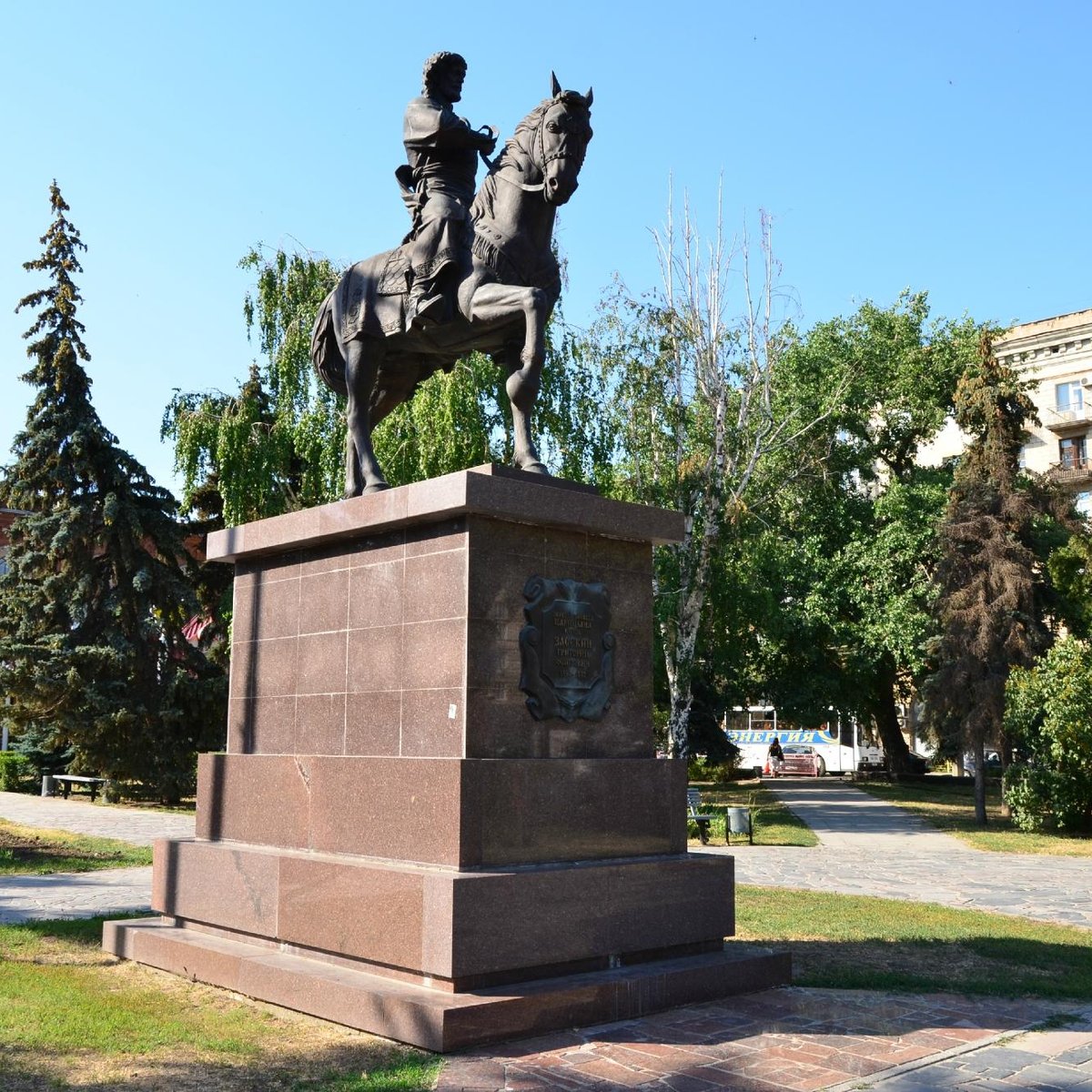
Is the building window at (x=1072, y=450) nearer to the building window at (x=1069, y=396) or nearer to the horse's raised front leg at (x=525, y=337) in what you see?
the building window at (x=1069, y=396)

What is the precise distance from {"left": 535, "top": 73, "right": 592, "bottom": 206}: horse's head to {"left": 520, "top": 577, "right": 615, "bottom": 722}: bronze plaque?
253 centimetres

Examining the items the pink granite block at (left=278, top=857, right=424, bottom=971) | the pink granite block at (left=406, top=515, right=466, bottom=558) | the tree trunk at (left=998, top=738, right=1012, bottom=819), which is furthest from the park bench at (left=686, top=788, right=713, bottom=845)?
the pink granite block at (left=406, top=515, right=466, bottom=558)

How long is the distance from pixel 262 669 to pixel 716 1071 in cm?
449

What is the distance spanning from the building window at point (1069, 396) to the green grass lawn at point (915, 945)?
44.6 m

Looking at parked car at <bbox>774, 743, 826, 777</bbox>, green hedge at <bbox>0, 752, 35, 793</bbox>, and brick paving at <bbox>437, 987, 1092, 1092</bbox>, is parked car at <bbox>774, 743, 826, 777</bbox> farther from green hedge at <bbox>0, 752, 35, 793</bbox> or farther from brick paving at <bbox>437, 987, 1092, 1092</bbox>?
brick paving at <bbox>437, 987, 1092, 1092</bbox>

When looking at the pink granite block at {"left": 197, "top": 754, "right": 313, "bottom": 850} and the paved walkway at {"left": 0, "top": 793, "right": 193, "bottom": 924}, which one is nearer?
the pink granite block at {"left": 197, "top": 754, "right": 313, "bottom": 850}

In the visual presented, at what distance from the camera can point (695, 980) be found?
22.9 ft

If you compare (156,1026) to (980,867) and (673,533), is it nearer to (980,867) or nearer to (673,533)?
(673,533)

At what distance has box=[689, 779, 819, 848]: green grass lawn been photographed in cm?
2086

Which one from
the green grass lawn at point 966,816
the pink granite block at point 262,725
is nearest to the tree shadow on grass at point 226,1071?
the pink granite block at point 262,725

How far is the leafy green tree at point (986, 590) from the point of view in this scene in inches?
949

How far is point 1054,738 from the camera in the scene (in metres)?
21.8

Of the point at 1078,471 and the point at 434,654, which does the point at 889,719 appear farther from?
the point at 434,654

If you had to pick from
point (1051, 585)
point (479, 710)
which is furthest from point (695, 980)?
point (1051, 585)
